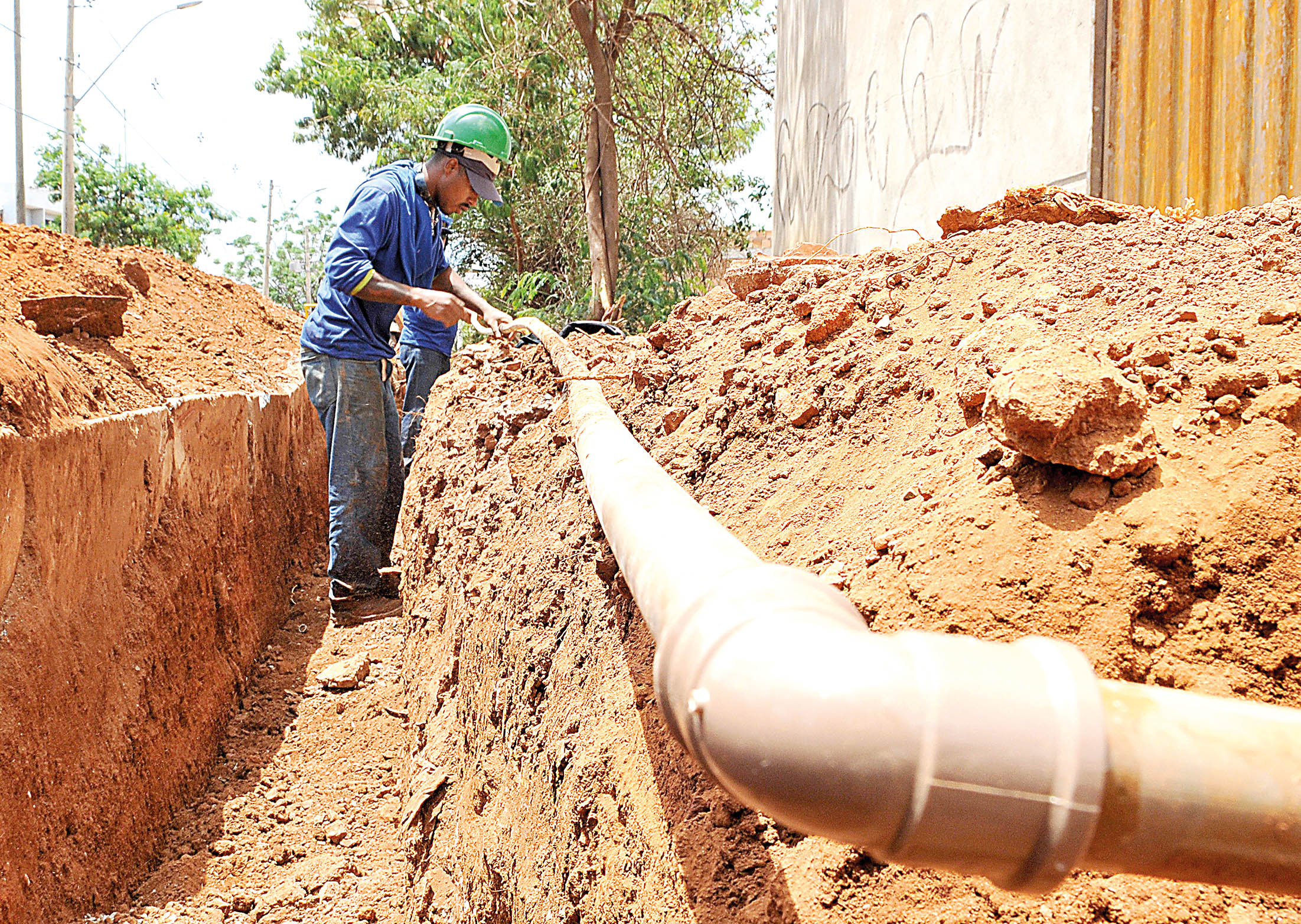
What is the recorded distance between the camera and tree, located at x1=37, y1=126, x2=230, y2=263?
23.0m

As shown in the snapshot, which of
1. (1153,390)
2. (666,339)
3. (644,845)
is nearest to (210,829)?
(666,339)

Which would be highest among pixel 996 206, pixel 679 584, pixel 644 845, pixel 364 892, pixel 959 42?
pixel 959 42

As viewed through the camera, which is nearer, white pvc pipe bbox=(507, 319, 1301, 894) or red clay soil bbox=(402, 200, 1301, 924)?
white pvc pipe bbox=(507, 319, 1301, 894)

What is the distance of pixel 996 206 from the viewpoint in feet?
8.50

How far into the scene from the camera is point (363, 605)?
198 inches

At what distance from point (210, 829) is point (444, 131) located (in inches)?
136

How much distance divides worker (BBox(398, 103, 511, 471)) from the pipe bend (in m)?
4.32

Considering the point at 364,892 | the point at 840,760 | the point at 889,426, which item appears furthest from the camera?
the point at 364,892

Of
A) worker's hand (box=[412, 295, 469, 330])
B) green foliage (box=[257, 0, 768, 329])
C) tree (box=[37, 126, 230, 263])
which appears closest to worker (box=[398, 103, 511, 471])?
worker's hand (box=[412, 295, 469, 330])

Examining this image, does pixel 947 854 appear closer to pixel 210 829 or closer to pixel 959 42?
pixel 210 829

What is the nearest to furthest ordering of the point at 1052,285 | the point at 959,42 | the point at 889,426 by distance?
the point at 889,426 → the point at 1052,285 → the point at 959,42

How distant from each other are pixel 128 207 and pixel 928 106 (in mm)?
24064

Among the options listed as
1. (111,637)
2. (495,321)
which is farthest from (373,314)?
(111,637)

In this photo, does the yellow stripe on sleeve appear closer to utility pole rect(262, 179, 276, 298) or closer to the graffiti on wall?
the graffiti on wall
